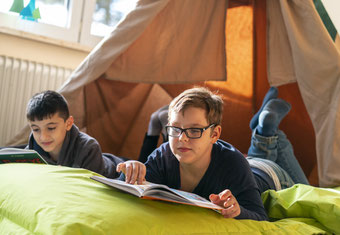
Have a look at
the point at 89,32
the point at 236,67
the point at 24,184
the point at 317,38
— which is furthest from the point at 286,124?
the point at 24,184

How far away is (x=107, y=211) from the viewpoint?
0.79 m

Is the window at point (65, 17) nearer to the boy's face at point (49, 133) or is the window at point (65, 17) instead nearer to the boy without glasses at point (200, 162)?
the boy's face at point (49, 133)

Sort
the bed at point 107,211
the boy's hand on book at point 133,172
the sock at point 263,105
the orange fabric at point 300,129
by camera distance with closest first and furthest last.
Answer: the bed at point 107,211 → the boy's hand on book at point 133,172 → the sock at point 263,105 → the orange fabric at point 300,129

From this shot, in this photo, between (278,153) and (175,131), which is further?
(278,153)

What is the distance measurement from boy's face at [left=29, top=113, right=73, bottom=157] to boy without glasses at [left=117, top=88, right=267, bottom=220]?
0.54 m

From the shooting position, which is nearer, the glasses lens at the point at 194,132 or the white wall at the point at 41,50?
the glasses lens at the point at 194,132

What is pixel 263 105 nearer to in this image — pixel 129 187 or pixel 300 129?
pixel 300 129

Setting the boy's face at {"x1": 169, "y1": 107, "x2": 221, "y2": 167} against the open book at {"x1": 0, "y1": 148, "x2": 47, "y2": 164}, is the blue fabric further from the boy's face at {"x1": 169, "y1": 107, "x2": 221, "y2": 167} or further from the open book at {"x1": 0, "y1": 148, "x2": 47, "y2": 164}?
the open book at {"x1": 0, "y1": 148, "x2": 47, "y2": 164}

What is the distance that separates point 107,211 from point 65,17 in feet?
7.28

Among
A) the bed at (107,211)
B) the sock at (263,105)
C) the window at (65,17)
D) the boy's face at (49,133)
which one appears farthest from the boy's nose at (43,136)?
the window at (65,17)

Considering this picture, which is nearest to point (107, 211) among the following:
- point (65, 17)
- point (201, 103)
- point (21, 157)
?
point (201, 103)

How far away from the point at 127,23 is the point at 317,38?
0.84 metres

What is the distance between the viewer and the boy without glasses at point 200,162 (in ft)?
3.61

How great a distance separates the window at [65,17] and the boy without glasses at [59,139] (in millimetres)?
1074
